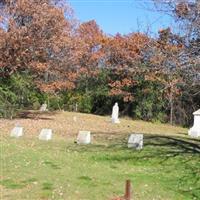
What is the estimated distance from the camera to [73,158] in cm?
1577

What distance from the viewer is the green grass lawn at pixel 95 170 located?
1104 cm

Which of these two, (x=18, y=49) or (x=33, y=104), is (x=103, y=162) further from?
(x=33, y=104)

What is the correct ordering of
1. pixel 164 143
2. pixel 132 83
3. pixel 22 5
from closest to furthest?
pixel 164 143 → pixel 22 5 → pixel 132 83

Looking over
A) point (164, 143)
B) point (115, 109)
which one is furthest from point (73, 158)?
point (115, 109)

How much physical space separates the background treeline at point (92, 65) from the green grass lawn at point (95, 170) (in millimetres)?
2217

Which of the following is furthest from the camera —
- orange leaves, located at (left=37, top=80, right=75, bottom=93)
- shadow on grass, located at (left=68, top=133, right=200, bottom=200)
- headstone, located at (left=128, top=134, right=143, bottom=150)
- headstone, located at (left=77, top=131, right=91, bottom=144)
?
orange leaves, located at (left=37, top=80, right=75, bottom=93)

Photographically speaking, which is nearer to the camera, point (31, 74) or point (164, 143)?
point (164, 143)

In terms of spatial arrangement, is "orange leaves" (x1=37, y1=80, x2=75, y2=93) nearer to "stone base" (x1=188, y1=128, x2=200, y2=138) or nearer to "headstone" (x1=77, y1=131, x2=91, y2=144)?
"stone base" (x1=188, y1=128, x2=200, y2=138)

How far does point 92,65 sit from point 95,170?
38297 mm

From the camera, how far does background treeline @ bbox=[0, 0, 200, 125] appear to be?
47.6 feet

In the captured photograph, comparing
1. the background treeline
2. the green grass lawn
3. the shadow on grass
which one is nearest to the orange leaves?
the background treeline

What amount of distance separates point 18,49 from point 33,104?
16957 mm

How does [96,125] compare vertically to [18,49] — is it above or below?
below

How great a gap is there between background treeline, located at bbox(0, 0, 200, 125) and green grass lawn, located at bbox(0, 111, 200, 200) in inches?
87.3
